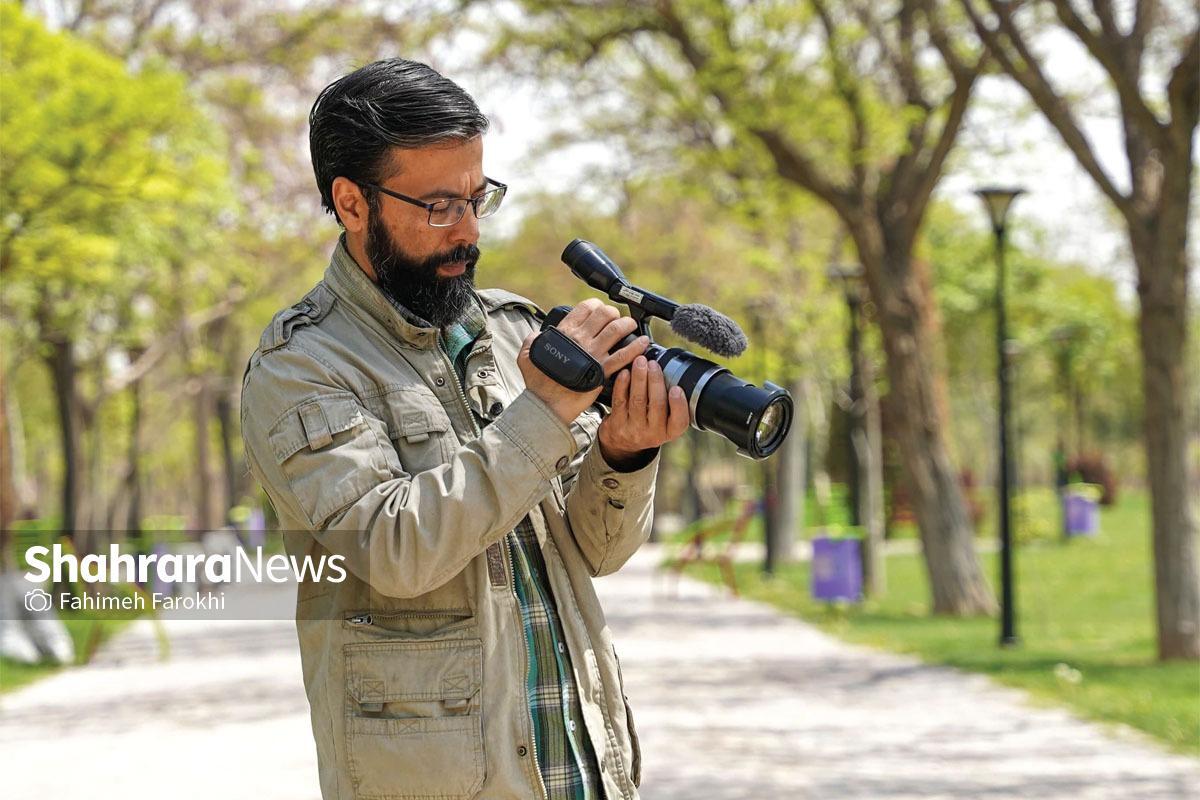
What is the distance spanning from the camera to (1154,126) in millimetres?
10945

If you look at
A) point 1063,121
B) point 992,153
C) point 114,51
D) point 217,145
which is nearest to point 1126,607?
point 992,153

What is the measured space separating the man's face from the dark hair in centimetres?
2

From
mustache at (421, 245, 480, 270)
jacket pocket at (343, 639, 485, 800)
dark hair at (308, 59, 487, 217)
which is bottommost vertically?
jacket pocket at (343, 639, 485, 800)

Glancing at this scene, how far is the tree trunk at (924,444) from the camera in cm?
1675

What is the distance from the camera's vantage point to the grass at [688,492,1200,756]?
1031cm

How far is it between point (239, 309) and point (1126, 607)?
17.4m

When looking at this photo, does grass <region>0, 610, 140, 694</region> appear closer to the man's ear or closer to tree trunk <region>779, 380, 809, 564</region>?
the man's ear

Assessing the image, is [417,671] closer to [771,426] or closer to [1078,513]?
[771,426]

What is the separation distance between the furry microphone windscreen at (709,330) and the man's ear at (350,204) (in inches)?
19.3

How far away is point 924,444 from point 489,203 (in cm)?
1480

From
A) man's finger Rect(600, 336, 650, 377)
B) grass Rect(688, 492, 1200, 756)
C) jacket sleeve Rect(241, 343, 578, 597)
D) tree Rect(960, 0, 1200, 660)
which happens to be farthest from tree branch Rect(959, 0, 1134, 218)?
jacket sleeve Rect(241, 343, 578, 597)

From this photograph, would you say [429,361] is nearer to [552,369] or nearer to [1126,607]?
[552,369]

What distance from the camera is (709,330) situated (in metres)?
2.63

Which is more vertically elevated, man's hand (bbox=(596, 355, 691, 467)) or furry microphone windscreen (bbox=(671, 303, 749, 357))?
furry microphone windscreen (bbox=(671, 303, 749, 357))
